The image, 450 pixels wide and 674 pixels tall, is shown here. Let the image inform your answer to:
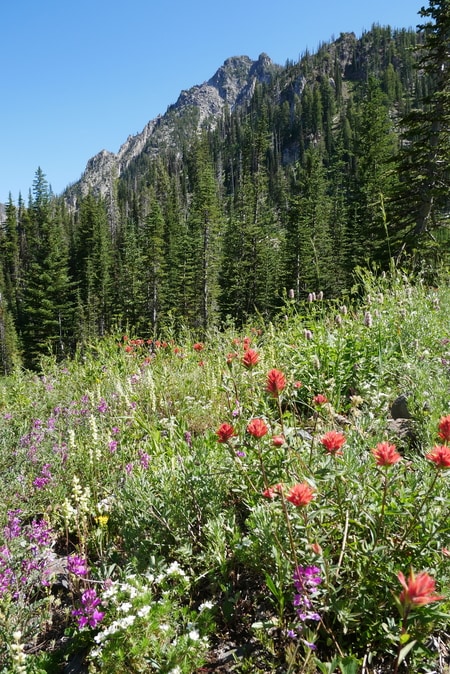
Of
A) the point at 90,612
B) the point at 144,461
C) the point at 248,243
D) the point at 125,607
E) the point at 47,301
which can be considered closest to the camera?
the point at 125,607

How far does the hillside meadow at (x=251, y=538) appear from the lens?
1458 millimetres

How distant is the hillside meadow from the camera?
4.78ft

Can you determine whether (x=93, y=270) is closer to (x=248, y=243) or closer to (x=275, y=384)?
(x=248, y=243)

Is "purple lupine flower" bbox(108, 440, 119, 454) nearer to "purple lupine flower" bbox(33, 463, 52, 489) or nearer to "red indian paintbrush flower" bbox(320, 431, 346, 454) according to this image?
"purple lupine flower" bbox(33, 463, 52, 489)

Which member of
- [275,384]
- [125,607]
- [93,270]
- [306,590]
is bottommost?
[125,607]

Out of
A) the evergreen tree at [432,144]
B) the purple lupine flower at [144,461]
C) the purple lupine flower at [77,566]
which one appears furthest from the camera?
the evergreen tree at [432,144]

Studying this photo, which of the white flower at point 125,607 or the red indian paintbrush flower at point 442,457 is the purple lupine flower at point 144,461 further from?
the red indian paintbrush flower at point 442,457

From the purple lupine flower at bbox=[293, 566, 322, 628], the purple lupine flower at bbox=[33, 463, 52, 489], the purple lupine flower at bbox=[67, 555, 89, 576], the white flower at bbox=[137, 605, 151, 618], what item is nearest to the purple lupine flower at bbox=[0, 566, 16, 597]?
the purple lupine flower at bbox=[67, 555, 89, 576]

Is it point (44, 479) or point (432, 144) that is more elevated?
point (432, 144)

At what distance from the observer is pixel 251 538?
186 cm

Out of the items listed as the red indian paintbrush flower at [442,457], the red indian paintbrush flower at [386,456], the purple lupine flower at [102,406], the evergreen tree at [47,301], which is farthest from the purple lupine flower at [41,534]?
the evergreen tree at [47,301]

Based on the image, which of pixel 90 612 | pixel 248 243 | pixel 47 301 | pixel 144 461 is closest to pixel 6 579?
pixel 90 612

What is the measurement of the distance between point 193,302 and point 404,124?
3061cm

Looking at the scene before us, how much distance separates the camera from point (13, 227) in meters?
70.8
